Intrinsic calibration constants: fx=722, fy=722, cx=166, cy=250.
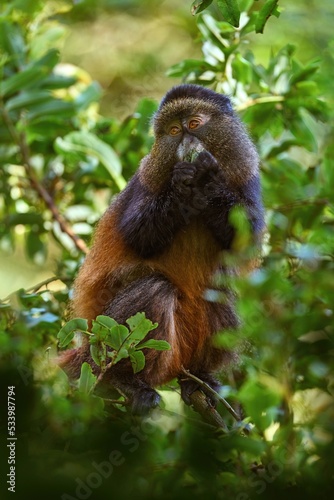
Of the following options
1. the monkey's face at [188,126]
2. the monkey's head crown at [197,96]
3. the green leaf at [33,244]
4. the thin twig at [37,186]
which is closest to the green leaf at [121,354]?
the monkey's face at [188,126]

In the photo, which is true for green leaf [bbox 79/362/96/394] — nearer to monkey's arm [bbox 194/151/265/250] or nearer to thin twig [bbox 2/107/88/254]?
monkey's arm [bbox 194/151/265/250]

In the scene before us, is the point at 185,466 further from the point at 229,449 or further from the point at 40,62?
the point at 40,62

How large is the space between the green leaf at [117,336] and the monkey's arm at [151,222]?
2.20 m

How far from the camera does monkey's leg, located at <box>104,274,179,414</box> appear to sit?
533 cm

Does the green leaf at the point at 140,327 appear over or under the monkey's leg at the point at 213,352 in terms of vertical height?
over

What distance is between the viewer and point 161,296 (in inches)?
220

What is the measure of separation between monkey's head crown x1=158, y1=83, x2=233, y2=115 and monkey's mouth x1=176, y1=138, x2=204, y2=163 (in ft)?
1.35

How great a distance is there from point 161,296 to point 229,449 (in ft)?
12.1

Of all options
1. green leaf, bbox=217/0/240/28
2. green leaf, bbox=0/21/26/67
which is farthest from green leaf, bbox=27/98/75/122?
green leaf, bbox=217/0/240/28

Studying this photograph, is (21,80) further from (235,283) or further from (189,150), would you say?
(235,283)

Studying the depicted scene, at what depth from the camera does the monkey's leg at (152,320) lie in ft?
17.5

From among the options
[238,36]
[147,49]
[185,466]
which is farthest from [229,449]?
[147,49]

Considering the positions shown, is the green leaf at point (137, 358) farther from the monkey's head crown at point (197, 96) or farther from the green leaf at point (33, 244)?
the green leaf at point (33, 244)

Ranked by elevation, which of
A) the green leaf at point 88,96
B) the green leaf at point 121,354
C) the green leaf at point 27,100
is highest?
the green leaf at point 121,354
